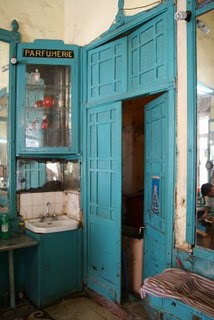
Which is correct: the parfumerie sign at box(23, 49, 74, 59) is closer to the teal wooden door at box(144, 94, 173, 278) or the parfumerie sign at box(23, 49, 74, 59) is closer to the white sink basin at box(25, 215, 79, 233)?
the teal wooden door at box(144, 94, 173, 278)

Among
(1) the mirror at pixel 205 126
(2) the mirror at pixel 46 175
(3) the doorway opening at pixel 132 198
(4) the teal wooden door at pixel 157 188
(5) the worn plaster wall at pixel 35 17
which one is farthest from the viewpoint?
(2) the mirror at pixel 46 175

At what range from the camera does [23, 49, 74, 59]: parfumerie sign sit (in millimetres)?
3402

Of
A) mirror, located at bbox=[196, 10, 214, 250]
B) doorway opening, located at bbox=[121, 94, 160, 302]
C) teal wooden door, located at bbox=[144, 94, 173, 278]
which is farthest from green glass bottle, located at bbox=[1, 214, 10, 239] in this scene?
mirror, located at bbox=[196, 10, 214, 250]

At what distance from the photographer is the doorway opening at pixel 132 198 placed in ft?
10.9

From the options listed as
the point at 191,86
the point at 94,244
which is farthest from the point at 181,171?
the point at 94,244

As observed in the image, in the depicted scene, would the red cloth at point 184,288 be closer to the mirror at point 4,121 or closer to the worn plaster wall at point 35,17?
the mirror at point 4,121

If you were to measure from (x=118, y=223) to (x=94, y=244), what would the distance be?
52 centimetres

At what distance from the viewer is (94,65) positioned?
3.39 meters

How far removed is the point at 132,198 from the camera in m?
3.79

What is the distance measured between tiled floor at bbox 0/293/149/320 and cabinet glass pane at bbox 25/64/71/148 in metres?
1.80

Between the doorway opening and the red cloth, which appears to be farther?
the doorway opening

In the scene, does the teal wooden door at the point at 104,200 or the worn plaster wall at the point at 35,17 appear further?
the worn plaster wall at the point at 35,17

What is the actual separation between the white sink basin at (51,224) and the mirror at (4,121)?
375 mm

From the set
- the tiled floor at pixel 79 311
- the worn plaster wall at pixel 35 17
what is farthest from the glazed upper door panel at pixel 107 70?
the tiled floor at pixel 79 311
